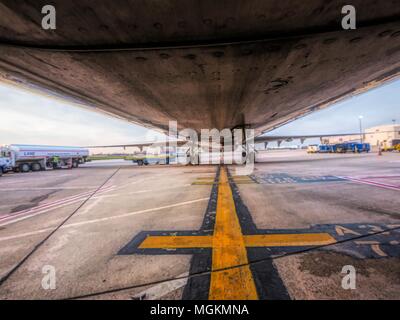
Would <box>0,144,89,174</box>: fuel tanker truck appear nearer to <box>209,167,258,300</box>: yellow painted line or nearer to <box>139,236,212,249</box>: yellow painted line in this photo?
<box>139,236,212,249</box>: yellow painted line

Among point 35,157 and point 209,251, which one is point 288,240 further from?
point 35,157

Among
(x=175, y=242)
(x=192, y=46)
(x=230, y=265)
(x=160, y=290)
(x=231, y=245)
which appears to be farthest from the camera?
(x=175, y=242)

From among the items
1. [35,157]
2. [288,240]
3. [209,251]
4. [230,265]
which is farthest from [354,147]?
[35,157]

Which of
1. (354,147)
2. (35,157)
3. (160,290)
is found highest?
(354,147)

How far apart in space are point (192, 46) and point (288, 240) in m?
3.01

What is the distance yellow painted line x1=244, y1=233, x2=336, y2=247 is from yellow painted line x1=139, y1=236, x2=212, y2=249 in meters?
0.62

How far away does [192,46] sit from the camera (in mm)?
2551

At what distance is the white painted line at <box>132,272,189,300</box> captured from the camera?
1767 millimetres

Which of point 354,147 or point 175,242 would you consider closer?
point 175,242

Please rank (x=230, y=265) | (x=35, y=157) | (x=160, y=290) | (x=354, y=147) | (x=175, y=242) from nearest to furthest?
(x=160, y=290) → (x=230, y=265) → (x=175, y=242) → (x=35, y=157) → (x=354, y=147)

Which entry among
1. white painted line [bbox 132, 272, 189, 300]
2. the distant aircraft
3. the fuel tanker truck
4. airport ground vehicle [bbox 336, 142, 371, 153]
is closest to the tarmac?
white painted line [bbox 132, 272, 189, 300]

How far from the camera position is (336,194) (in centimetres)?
539

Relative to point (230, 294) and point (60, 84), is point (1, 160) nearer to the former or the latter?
point (60, 84)

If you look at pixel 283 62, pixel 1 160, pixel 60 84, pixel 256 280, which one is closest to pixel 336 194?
pixel 283 62
